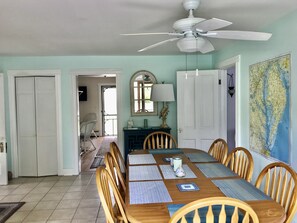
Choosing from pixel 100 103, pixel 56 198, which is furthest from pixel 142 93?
pixel 100 103

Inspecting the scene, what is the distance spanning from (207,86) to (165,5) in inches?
98.9

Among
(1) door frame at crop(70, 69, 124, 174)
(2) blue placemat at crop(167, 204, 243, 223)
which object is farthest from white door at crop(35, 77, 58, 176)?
(2) blue placemat at crop(167, 204, 243, 223)

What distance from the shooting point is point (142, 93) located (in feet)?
16.3

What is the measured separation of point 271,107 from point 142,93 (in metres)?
2.61

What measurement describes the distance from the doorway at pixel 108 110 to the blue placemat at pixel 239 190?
849 centimetres

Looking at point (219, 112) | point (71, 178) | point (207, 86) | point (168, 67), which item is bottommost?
point (71, 178)

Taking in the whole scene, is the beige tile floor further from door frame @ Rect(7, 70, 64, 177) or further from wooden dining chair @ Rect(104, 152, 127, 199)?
wooden dining chair @ Rect(104, 152, 127, 199)

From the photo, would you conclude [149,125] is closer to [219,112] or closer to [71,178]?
[219,112]

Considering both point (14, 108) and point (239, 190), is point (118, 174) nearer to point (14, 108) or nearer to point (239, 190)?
point (239, 190)

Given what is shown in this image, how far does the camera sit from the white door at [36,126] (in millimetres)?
4895

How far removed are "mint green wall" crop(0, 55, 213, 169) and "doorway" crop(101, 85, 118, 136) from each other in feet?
17.3

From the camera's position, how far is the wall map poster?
2582mm

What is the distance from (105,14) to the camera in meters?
2.51

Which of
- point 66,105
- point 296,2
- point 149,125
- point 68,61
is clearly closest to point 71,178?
point 66,105
